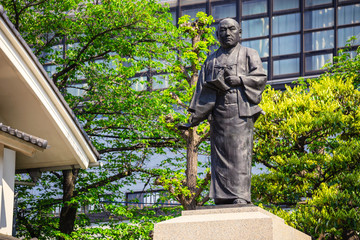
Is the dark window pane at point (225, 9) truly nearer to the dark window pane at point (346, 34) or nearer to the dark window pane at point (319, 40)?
the dark window pane at point (319, 40)

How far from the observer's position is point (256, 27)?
1110 inches

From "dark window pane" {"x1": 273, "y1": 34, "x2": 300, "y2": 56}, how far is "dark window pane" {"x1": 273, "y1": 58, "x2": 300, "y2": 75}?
14.6 inches

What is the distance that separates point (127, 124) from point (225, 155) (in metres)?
12.0

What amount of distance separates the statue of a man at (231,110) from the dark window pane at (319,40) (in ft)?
61.3

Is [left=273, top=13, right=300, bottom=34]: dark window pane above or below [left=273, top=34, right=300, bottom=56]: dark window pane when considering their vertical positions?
above

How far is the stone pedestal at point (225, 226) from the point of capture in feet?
25.6

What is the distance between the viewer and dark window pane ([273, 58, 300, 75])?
27.5 m

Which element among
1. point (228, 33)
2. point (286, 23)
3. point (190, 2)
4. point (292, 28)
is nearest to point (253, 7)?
point (286, 23)

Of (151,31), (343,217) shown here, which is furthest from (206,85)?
(151,31)

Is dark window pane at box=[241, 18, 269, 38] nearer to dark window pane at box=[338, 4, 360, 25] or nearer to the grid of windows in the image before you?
the grid of windows

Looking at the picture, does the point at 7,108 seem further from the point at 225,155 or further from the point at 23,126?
the point at 225,155

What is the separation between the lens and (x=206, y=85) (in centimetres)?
909

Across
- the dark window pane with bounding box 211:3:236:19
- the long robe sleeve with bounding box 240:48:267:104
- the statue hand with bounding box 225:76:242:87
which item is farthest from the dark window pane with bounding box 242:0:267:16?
the statue hand with bounding box 225:76:242:87

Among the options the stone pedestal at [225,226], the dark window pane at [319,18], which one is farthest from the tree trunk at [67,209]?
the dark window pane at [319,18]
